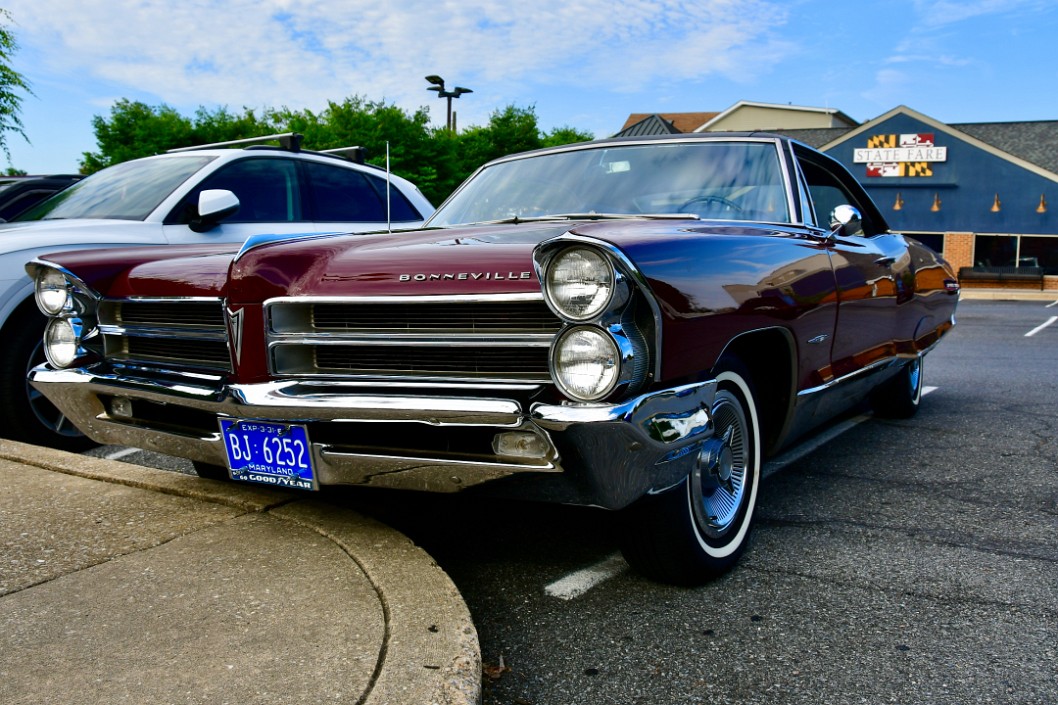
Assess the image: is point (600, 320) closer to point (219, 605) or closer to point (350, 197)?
point (219, 605)

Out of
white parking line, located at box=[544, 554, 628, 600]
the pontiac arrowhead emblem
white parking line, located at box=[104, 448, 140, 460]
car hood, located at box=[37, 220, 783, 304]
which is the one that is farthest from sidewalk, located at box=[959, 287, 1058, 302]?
the pontiac arrowhead emblem

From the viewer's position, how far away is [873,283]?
174 inches

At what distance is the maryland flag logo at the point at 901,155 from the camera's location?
33.1 m

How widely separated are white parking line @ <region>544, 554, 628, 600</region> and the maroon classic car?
18 centimetres

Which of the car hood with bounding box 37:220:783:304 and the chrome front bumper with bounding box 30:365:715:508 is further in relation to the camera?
the car hood with bounding box 37:220:783:304

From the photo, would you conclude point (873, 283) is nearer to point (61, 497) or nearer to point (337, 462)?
point (337, 462)

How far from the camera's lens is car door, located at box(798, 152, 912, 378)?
4016 millimetres

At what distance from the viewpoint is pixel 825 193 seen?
5.18 m

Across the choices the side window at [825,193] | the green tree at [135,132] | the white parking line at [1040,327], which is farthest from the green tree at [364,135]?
the side window at [825,193]

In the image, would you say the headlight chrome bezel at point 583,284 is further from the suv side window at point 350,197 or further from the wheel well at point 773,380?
the suv side window at point 350,197

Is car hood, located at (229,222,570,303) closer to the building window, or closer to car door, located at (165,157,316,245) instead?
car door, located at (165,157,316,245)

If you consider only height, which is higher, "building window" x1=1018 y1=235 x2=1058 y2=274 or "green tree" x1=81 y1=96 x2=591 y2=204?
"green tree" x1=81 y1=96 x2=591 y2=204

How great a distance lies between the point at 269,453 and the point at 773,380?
1.84 metres

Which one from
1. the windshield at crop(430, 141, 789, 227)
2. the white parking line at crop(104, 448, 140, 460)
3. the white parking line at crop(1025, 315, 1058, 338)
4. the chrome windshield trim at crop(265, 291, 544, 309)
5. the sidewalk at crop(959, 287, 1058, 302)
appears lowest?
the sidewalk at crop(959, 287, 1058, 302)
